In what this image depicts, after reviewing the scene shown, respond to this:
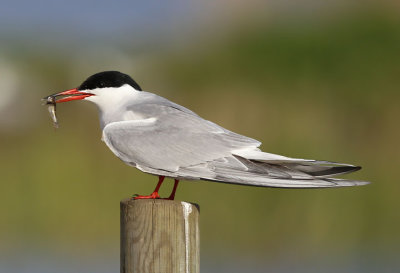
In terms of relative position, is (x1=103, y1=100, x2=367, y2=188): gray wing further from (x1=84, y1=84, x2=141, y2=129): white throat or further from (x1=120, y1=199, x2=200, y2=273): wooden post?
(x1=120, y1=199, x2=200, y2=273): wooden post

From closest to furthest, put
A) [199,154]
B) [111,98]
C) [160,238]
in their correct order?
[160,238] < [199,154] < [111,98]

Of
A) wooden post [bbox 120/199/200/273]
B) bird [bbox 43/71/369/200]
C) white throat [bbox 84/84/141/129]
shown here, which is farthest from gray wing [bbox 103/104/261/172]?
wooden post [bbox 120/199/200/273]

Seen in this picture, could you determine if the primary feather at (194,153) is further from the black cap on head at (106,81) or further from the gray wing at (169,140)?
the black cap on head at (106,81)

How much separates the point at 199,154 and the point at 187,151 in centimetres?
6

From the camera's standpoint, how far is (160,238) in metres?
3.46

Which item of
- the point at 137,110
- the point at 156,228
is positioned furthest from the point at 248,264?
the point at 156,228

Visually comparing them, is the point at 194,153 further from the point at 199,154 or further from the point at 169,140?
the point at 169,140

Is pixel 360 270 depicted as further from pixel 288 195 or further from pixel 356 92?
pixel 356 92

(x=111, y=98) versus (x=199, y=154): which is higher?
(x=111, y=98)

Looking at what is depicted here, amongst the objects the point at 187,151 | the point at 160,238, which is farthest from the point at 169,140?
the point at 160,238

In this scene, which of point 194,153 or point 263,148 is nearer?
point 194,153

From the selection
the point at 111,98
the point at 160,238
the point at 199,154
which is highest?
the point at 111,98

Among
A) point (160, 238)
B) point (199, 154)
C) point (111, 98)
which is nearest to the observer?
point (160, 238)

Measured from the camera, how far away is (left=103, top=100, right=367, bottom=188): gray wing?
3.83m
